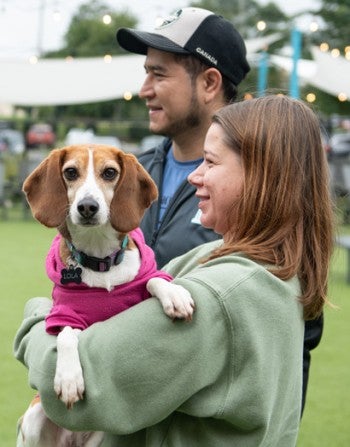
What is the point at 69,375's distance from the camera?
2525mm

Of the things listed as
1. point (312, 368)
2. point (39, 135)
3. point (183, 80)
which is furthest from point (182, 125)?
point (39, 135)

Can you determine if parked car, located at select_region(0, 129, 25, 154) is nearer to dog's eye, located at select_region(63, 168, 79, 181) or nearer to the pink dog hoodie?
dog's eye, located at select_region(63, 168, 79, 181)

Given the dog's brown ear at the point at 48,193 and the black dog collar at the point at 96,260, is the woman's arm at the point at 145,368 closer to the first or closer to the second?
the black dog collar at the point at 96,260

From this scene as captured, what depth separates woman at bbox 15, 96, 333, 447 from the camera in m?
2.54

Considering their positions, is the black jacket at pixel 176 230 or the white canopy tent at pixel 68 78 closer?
Result: the black jacket at pixel 176 230

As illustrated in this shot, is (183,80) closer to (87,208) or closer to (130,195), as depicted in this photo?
(130,195)

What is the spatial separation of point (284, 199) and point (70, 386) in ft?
2.48

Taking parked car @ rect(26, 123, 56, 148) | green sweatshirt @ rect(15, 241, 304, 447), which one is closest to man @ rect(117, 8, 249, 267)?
green sweatshirt @ rect(15, 241, 304, 447)

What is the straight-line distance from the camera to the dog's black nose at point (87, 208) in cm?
323

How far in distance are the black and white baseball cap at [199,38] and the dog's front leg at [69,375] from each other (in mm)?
2053

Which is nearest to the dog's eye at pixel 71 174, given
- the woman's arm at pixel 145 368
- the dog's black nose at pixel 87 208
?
the dog's black nose at pixel 87 208

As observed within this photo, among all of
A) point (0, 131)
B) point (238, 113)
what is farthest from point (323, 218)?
point (0, 131)

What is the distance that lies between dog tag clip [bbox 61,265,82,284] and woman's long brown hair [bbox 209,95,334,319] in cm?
45

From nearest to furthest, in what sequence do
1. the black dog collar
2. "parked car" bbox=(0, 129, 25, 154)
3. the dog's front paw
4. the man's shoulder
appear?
the dog's front paw, the black dog collar, the man's shoulder, "parked car" bbox=(0, 129, 25, 154)
